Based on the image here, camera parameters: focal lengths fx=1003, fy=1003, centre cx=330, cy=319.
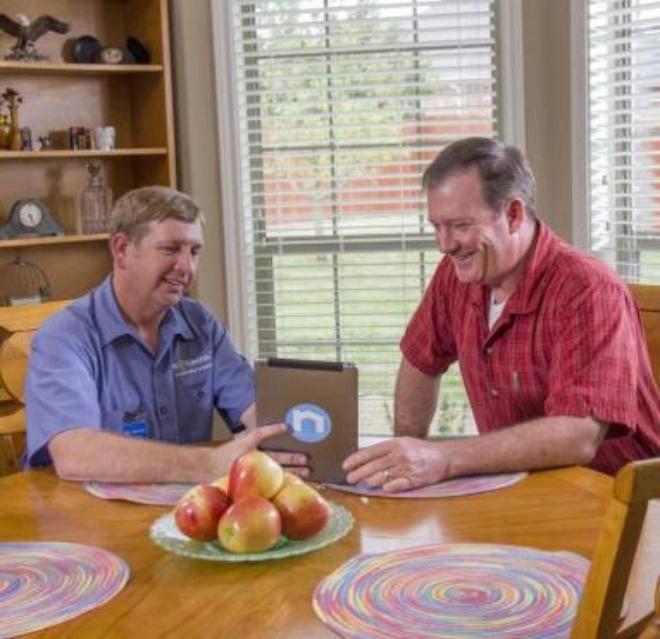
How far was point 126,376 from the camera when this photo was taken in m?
2.20

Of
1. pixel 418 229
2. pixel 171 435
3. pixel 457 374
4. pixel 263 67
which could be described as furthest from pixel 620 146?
pixel 171 435

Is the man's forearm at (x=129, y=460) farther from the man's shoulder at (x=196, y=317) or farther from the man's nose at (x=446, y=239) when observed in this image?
the man's nose at (x=446, y=239)

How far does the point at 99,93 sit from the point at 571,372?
2.46 meters

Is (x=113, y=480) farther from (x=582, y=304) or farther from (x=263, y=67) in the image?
(x=263, y=67)

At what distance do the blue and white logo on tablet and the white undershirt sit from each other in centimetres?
58

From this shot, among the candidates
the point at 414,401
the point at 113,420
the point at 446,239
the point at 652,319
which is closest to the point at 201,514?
the point at 113,420

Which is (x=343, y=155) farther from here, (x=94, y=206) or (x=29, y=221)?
(x=29, y=221)

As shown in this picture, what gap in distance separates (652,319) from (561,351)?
462 millimetres

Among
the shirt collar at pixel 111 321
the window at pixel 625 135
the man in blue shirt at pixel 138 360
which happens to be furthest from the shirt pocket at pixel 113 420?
the window at pixel 625 135

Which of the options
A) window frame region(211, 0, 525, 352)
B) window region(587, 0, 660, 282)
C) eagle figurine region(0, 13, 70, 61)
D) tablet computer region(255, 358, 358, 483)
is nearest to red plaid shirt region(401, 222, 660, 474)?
tablet computer region(255, 358, 358, 483)

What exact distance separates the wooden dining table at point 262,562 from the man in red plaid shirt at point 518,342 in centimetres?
8

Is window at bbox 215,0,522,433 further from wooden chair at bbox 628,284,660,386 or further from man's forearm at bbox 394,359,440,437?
wooden chair at bbox 628,284,660,386

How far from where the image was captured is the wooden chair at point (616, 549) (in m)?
0.79

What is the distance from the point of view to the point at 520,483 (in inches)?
68.3
